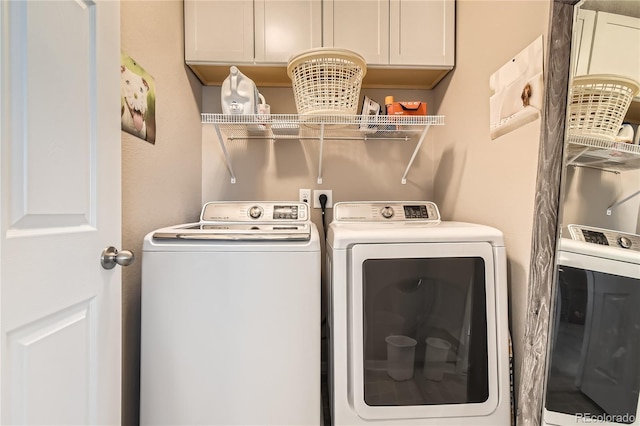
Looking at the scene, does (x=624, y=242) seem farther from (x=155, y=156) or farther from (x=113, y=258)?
(x=155, y=156)

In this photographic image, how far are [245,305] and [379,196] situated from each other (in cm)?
116

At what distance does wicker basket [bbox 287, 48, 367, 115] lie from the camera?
1.31 metres

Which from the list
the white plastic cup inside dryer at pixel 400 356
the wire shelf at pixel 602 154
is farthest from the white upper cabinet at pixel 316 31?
the white plastic cup inside dryer at pixel 400 356

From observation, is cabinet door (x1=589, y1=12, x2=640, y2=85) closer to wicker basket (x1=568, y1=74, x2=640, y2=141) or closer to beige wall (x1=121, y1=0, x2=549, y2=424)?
wicker basket (x1=568, y1=74, x2=640, y2=141)

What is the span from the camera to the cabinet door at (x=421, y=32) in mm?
1585

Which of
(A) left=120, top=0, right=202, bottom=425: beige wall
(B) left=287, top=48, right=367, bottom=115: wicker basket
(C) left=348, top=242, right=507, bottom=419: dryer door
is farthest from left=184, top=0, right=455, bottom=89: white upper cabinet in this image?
(C) left=348, top=242, right=507, bottom=419: dryer door

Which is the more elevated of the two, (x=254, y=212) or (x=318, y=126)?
Answer: (x=318, y=126)

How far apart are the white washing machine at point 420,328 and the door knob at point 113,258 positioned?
0.65 m

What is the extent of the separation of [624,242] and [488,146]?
68 cm

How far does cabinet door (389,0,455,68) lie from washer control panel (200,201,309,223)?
3.07 feet

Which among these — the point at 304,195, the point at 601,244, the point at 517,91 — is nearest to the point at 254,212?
the point at 304,195

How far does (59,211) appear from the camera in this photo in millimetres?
684

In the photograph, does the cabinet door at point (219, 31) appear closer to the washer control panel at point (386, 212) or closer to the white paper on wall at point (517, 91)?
the washer control panel at point (386, 212)

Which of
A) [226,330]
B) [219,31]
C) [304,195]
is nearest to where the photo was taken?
[226,330]
